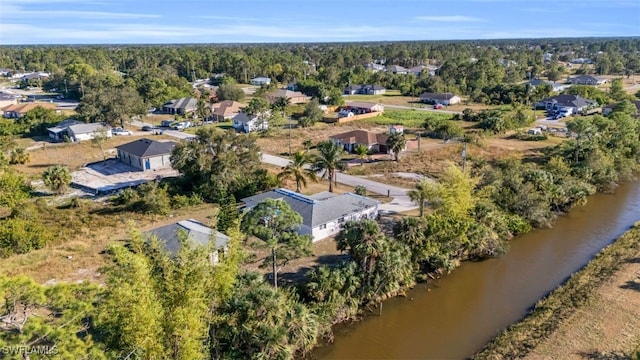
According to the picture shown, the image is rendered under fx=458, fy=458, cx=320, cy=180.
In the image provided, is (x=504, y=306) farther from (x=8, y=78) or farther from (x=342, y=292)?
(x=8, y=78)

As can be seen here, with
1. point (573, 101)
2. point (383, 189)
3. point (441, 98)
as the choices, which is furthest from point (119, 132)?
point (573, 101)

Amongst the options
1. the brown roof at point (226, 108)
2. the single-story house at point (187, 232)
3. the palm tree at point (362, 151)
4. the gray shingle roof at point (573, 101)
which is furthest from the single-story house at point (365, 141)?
the gray shingle roof at point (573, 101)

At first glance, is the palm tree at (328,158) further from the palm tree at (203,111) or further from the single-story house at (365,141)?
the palm tree at (203,111)

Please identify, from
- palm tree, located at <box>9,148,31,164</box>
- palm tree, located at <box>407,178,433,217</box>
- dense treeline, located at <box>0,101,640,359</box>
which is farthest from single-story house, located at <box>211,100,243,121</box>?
palm tree, located at <box>407,178,433,217</box>

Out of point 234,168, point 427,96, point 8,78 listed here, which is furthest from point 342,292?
point 8,78

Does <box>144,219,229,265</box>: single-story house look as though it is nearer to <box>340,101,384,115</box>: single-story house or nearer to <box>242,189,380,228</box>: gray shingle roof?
<box>242,189,380,228</box>: gray shingle roof
